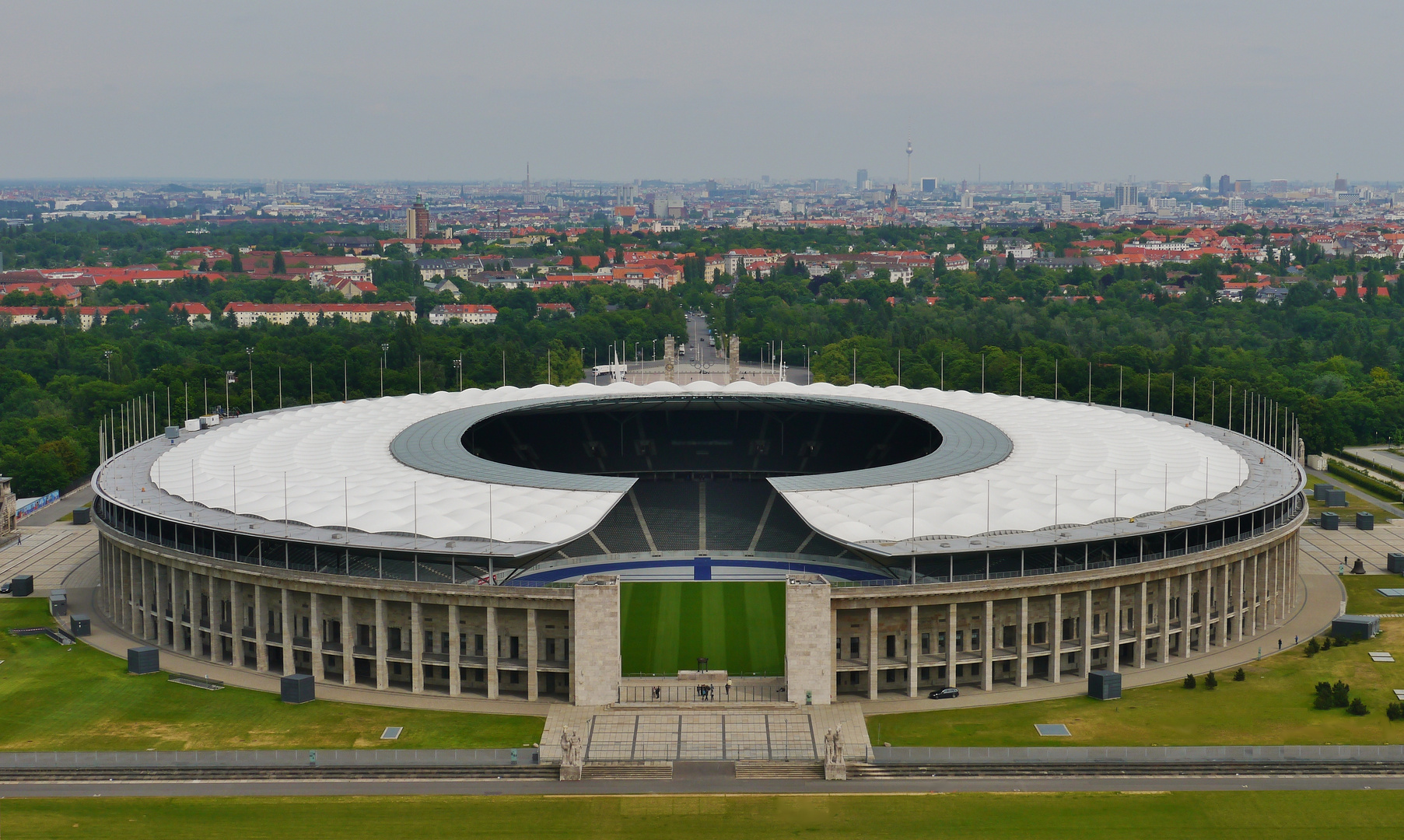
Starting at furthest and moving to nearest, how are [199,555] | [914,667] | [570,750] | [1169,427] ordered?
[1169,427]
[199,555]
[914,667]
[570,750]

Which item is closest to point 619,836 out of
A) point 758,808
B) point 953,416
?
point 758,808

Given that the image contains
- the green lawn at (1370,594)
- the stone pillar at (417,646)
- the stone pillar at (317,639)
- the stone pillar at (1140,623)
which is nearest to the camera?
the stone pillar at (417,646)

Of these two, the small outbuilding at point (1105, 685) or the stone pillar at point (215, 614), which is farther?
the stone pillar at point (215, 614)

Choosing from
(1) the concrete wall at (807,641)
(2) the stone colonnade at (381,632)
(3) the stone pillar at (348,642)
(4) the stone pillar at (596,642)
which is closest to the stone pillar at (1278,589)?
(1) the concrete wall at (807,641)

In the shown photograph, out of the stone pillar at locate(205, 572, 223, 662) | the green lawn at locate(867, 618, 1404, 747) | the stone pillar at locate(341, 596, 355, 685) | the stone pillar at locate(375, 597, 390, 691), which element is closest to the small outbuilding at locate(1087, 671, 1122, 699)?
the green lawn at locate(867, 618, 1404, 747)

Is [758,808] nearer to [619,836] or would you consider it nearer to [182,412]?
[619,836]

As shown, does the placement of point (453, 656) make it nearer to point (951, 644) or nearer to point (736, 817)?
point (736, 817)

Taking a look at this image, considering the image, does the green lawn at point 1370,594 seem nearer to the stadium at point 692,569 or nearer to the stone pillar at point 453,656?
the stadium at point 692,569
